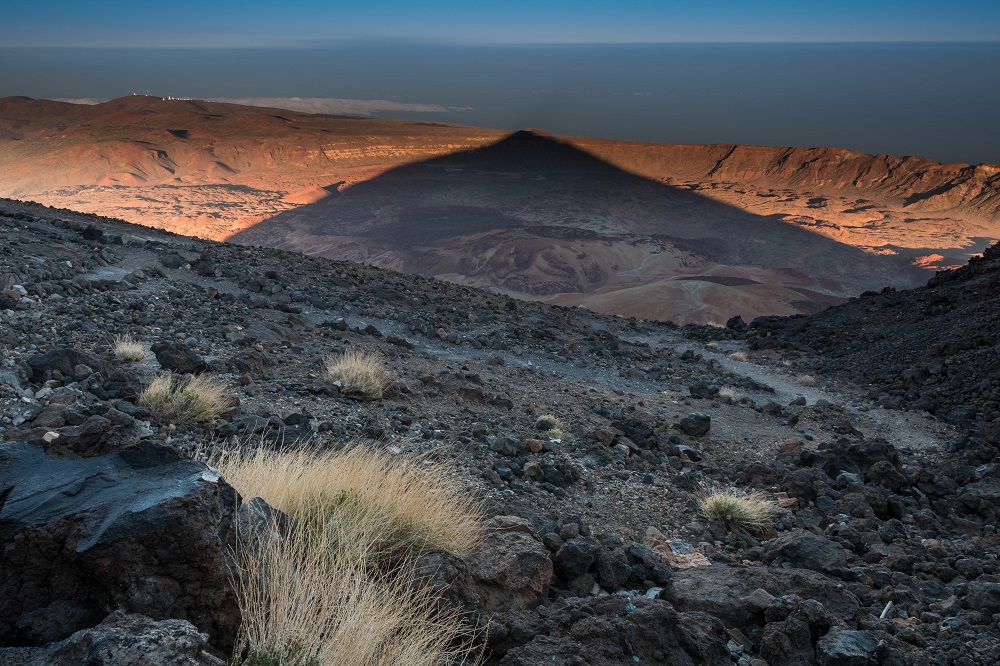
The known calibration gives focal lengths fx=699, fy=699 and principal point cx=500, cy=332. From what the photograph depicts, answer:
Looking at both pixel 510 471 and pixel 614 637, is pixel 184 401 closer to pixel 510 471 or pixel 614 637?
pixel 510 471

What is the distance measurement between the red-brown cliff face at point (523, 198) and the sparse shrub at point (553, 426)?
33.4 meters

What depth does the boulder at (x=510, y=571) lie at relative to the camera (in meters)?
3.19

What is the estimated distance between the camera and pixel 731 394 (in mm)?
12523

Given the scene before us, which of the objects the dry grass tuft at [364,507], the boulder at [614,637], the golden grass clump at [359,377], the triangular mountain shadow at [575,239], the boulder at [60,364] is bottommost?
the triangular mountain shadow at [575,239]

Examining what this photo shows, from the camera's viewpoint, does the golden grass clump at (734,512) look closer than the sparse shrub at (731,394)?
Yes

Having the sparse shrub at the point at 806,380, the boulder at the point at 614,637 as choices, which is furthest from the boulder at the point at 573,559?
the sparse shrub at the point at 806,380

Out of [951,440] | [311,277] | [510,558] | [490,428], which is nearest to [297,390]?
[490,428]

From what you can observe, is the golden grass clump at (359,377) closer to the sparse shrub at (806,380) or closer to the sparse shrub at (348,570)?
the sparse shrub at (348,570)

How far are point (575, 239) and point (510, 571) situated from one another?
65.2m

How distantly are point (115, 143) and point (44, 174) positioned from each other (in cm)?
958

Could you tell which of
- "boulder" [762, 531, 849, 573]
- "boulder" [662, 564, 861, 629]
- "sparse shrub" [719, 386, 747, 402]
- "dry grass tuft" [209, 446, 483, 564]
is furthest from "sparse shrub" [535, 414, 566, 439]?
"sparse shrub" [719, 386, 747, 402]

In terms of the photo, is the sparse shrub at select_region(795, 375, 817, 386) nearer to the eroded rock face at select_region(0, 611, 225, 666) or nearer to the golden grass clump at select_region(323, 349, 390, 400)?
the golden grass clump at select_region(323, 349, 390, 400)

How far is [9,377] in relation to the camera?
210 inches

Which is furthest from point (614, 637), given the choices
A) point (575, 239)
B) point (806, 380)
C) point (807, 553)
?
point (575, 239)
